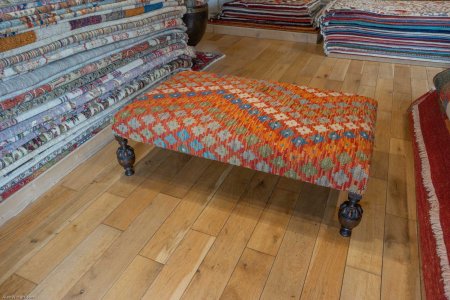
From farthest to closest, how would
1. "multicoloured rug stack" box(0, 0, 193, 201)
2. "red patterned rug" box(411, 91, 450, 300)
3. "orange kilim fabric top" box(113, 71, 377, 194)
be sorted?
1. "multicoloured rug stack" box(0, 0, 193, 201)
2. "orange kilim fabric top" box(113, 71, 377, 194)
3. "red patterned rug" box(411, 91, 450, 300)

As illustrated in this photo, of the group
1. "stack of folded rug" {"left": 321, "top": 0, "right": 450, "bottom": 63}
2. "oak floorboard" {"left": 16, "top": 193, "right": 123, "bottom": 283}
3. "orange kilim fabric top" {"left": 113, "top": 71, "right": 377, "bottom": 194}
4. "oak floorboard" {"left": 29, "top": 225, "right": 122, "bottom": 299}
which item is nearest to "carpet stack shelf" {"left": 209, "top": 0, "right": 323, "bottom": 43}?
"stack of folded rug" {"left": 321, "top": 0, "right": 450, "bottom": 63}

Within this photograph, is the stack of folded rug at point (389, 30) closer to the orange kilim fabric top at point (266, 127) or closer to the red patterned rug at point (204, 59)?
the red patterned rug at point (204, 59)

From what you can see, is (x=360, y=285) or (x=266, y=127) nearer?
(x=360, y=285)

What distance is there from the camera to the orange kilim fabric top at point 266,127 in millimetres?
1031

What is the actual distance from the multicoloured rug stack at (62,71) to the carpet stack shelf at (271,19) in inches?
71.8

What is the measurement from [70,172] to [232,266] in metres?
0.88

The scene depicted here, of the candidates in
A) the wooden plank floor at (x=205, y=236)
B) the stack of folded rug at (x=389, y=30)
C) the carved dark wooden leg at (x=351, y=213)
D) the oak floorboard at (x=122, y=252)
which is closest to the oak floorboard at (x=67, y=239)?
the wooden plank floor at (x=205, y=236)

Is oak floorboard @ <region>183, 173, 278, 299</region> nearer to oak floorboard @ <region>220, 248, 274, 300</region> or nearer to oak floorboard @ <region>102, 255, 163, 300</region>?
oak floorboard @ <region>220, 248, 274, 300</region>

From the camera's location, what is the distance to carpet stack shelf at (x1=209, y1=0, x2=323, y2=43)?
10.9ft

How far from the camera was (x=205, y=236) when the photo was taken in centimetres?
116

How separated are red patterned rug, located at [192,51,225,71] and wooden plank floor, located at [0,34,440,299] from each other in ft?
3.74

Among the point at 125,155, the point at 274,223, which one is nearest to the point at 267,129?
the point at 274,223

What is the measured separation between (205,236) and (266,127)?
439 millimetres

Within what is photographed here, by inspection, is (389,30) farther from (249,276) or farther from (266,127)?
(249,276)
